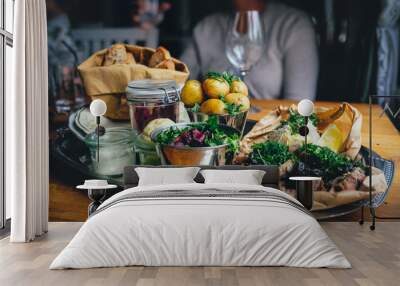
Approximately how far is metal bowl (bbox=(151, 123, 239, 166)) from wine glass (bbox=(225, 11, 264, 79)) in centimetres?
103

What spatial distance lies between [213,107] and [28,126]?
2387mm

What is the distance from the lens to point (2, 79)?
262 inches

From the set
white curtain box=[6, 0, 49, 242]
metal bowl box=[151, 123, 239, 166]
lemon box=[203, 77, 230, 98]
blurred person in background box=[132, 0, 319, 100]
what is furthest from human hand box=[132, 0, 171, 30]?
white curtain box=[6, 0, 49, 242]

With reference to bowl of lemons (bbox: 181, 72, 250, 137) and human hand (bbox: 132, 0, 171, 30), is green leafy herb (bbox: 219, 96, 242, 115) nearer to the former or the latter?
bowl of lemons (bbox: 181, 72, 250, 137)

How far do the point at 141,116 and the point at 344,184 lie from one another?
2591 millimetres

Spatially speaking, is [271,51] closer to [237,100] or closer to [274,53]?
[274,53]

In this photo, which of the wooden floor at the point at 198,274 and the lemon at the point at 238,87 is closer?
the wooden floor at the point at 198,274

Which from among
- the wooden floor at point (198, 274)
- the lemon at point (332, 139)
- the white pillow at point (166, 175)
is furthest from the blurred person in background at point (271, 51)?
the wooden floor at point (198, 274)

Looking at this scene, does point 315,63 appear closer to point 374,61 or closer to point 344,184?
point 374,61

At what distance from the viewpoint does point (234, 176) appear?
696 cm

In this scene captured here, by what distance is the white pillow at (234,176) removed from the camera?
692 cm

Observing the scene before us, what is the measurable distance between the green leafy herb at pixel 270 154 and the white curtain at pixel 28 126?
8.26 ft

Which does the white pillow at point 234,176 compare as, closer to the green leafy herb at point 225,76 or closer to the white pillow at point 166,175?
the white pillow at point 166,175

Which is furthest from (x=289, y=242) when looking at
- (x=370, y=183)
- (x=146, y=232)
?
(x=370, y=183)
